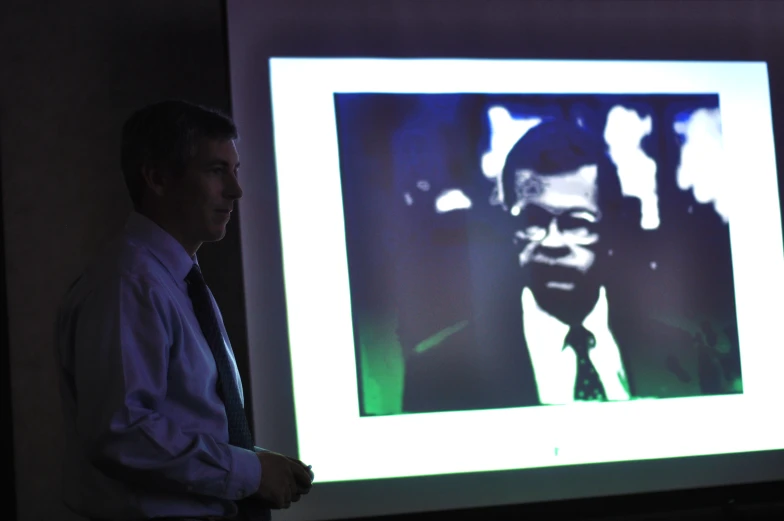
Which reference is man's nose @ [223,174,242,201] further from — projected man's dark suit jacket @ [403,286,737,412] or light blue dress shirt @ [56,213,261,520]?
projected man's dark suit jacket @ [403,286,737,412]

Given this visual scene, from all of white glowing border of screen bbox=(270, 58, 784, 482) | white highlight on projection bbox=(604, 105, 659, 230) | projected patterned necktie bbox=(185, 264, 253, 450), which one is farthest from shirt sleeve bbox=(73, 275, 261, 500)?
white highlight on projection bbox=(604, 105, 659, 230)

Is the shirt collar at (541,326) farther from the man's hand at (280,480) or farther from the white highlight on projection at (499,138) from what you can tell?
the man's hand at (280,480)

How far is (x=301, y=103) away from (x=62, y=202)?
801mm

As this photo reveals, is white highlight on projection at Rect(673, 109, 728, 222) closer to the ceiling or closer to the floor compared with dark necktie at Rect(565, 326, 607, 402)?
closer to the ceiling

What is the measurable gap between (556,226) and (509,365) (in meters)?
0.47

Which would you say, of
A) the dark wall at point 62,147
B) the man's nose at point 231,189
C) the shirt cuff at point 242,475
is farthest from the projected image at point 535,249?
the shirt cuff at point 242,475

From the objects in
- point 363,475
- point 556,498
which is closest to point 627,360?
point 556,498

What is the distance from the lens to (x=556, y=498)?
2.49 m

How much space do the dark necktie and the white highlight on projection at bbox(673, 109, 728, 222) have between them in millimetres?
613

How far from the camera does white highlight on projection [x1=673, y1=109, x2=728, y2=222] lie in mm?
2689

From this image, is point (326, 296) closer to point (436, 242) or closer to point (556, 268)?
point (436, 242)

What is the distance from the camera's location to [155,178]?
1.46 m

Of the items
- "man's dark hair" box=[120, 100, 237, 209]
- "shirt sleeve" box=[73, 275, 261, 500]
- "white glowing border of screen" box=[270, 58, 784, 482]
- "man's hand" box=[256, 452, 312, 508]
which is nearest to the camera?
"shirt sleeve" box=[73, 275, 261, 500]

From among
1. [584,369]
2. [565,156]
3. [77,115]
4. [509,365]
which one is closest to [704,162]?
[565,156]
